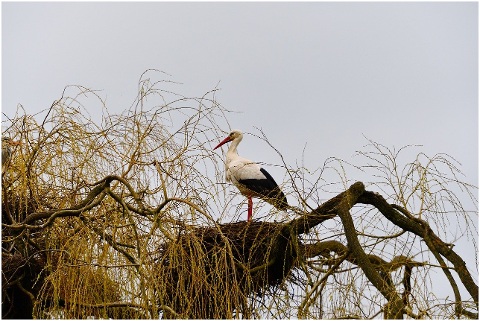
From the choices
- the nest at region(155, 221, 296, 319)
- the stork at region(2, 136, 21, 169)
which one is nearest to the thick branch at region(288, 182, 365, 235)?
the nest at region(155, 221, 296, 319)

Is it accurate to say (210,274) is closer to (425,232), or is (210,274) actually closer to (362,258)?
(362,258)

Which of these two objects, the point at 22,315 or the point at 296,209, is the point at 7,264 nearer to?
the point at 22,315

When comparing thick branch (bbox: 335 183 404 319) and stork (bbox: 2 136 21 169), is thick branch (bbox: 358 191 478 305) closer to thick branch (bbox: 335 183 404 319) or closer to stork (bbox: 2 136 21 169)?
thick branch (bbox: 335 183 404 319)

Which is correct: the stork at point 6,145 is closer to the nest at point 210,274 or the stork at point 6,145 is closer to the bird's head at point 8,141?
the bird's head at point 8,141

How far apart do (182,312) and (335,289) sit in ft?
2.37

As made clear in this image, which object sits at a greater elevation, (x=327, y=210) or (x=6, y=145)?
(x=6, y=145)

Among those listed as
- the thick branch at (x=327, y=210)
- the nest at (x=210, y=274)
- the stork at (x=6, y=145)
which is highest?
the stork at (x=6, y=145)

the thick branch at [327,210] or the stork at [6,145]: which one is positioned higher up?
the stork at [6,145]

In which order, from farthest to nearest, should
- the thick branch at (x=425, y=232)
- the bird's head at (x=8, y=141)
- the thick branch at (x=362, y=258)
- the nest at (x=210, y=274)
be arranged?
1. the bird's head at (x=8, y=141)
2. the thick branch at (x=425, y=232)
3. the nest at (x=210, y=274)
4. the thick branch at (x=362, y=258)

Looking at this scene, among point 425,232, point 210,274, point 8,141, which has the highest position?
point 8,141

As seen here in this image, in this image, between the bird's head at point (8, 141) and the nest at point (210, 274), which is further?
the bird's head at point (8, 141)

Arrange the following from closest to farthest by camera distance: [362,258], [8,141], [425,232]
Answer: [362,258]
[425,232]
[8,141]

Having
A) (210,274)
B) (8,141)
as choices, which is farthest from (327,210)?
(8,141)

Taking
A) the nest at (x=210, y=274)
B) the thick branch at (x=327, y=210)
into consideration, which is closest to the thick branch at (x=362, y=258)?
the thick branch at (x=327, y=210)
